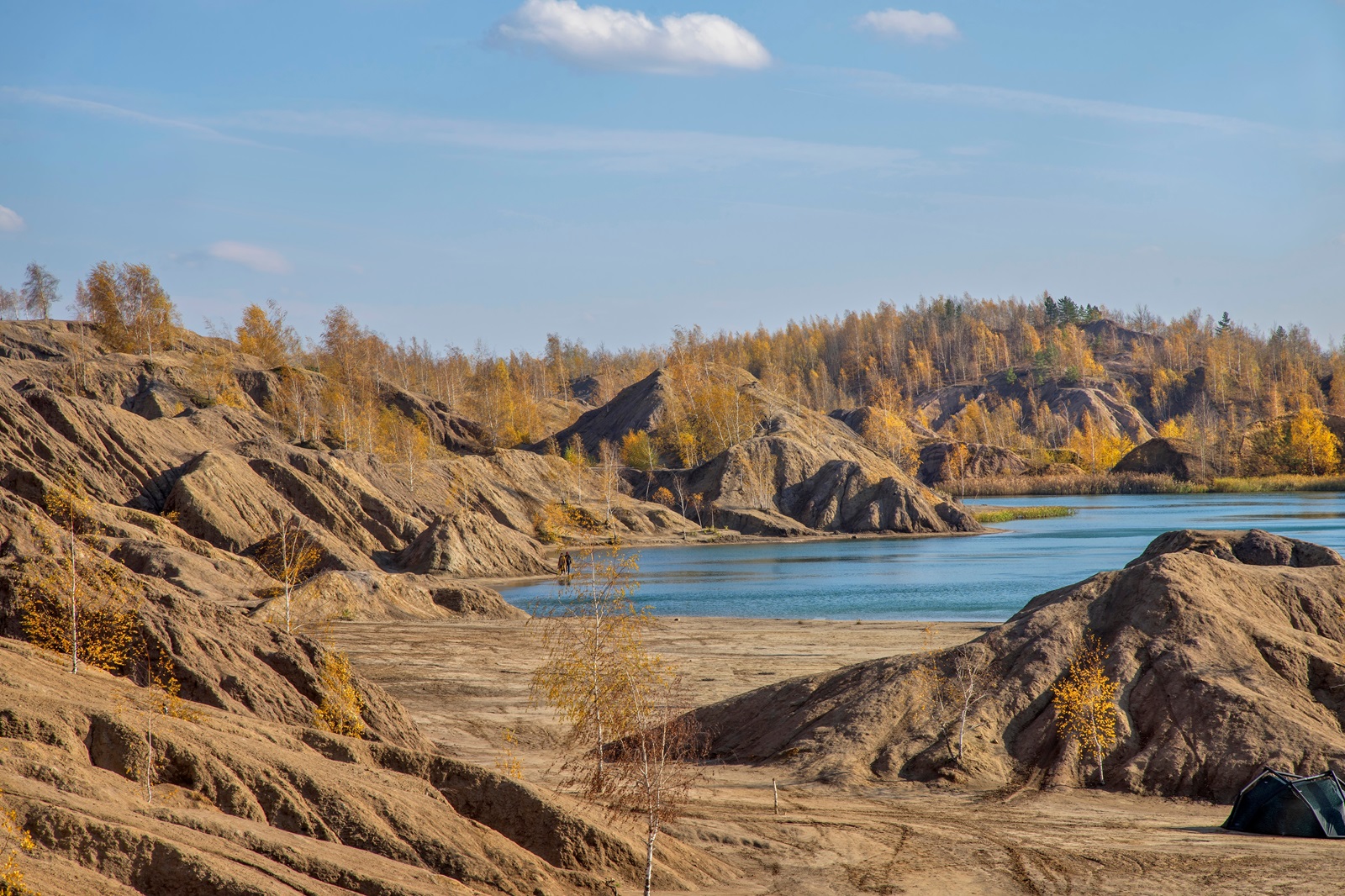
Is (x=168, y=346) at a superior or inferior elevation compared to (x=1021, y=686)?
superior

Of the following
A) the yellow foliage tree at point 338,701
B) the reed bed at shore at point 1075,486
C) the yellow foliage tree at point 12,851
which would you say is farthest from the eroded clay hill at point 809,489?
the yellow foliage tree at point 12,851

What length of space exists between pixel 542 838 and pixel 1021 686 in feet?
46.7

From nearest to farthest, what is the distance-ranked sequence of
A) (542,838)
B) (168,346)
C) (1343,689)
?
(542,838) → (1343,689) → (168,346)

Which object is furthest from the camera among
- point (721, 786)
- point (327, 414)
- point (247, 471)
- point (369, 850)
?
point (327, 414)

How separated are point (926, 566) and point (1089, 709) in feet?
170

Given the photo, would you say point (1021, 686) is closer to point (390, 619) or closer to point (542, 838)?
point (542, 838)

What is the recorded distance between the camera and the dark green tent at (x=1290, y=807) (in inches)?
734

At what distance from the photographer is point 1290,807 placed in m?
18.8

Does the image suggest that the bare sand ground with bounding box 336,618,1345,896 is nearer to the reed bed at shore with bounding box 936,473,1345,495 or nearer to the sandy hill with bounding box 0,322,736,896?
the sandy hill with bounding box 0,322,736,896

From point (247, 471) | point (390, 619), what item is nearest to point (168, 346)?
point (247, 471)

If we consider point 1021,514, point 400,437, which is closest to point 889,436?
point 1021,514

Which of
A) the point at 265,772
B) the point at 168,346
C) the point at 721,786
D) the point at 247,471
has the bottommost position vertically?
the point at 721,786

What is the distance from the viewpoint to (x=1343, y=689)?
23.6m

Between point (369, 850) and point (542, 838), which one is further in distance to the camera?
point (542, 838)
